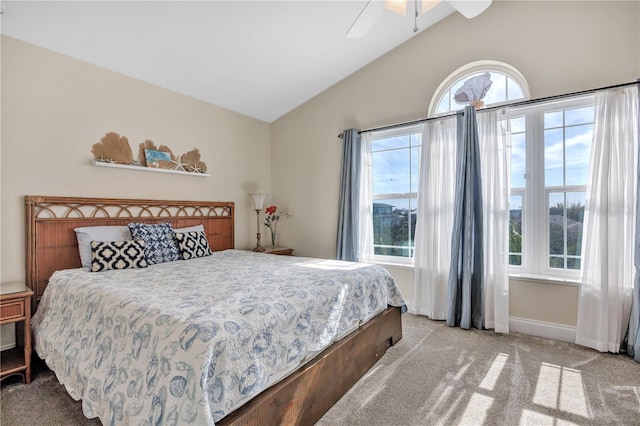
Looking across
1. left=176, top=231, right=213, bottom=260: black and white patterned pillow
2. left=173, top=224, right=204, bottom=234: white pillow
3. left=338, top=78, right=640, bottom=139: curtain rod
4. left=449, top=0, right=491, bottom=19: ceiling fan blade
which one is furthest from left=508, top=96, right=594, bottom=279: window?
left=173, top=224, right=204, bottom=234: white pillow

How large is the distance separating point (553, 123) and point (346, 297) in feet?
8.62

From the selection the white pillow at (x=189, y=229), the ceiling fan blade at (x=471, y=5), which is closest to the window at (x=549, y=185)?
the ceiling fan blade at (x=471, y=5)

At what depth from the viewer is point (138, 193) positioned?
3.30 m

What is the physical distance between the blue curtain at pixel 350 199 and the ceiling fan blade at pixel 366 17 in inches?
64.6

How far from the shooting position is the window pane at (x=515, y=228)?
3.09m

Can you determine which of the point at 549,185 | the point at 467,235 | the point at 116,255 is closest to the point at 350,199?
the point at 467,235

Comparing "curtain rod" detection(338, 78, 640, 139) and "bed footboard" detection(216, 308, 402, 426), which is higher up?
"curtain rod" detection(338, 78, 640, 139)

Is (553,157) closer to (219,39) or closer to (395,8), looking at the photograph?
(395,8)

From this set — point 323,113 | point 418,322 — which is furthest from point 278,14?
point 418,322

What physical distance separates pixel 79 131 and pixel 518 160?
4.23m

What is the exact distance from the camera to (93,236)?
8.93 ft

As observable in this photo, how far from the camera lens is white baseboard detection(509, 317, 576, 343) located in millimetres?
2793

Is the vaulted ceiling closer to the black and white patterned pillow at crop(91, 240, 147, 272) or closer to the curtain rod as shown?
the curtain rod

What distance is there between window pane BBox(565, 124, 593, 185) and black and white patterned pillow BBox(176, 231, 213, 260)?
3.63m
